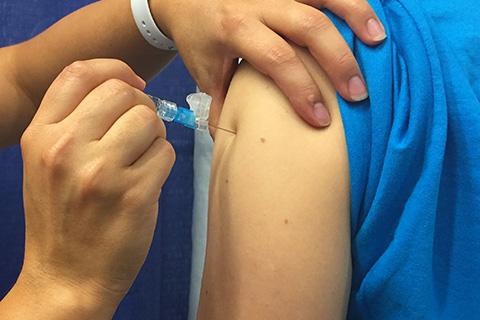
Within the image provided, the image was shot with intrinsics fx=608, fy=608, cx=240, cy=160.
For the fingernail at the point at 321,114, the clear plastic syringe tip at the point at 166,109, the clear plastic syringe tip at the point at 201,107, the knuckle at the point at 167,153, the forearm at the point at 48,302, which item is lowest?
the forearm at the point at 48,302

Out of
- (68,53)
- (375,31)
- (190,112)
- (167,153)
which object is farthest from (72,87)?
(68,53)

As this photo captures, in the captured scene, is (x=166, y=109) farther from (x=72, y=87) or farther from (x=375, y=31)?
(x=375, y=31)

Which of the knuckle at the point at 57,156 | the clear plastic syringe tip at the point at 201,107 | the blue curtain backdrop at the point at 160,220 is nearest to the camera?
the knuckle at the point at 57,156

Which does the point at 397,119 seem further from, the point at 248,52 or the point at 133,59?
the point at 133,59

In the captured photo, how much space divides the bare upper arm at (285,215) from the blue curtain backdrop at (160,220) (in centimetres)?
82

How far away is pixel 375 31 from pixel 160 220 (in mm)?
951

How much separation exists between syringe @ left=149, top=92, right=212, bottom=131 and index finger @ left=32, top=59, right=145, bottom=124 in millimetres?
107

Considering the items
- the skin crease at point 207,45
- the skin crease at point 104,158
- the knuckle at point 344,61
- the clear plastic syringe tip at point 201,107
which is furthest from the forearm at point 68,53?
the knuckle at point 344,61

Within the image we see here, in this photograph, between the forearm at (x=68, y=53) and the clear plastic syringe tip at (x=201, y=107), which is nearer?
the clear plastic syringe tip at (x=201, y=107)

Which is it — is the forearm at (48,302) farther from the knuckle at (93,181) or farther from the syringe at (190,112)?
the syringe at (190,112)

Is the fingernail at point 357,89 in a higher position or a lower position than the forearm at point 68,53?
higher

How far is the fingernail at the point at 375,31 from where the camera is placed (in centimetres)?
73

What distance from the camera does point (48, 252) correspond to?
66cm

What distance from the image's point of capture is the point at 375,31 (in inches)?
28.8
